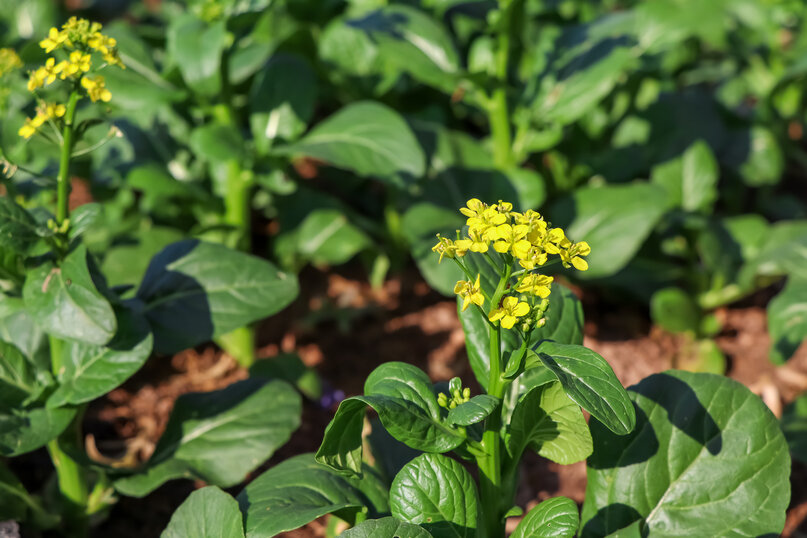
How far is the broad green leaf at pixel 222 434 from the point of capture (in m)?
2.58

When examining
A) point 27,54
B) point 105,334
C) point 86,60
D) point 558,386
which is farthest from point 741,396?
point 27,54

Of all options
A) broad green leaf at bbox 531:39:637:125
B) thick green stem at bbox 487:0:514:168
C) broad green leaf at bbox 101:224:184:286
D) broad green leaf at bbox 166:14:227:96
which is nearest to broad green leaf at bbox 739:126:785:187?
broad green leaf at bbox 531:39:637:125

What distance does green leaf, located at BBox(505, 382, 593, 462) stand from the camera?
206 cm

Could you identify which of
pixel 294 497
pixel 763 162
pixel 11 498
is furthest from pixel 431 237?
pixel 763 162

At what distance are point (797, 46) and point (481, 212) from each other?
3.64 metres

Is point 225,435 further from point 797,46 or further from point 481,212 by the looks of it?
point 797,46

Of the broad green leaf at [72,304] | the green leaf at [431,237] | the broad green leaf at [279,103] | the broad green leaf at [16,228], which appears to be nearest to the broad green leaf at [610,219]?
the green leaf at [431,237]

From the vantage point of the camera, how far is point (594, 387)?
1.81 meters

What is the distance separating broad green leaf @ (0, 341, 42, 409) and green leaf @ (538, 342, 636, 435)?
1.54m

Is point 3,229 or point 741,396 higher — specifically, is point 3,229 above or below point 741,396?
above

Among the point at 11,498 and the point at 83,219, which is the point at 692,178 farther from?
the point at 11,498

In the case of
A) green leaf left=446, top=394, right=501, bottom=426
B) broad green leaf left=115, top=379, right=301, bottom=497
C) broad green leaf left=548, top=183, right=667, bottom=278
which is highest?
green leaf left=446, top=394, right=501, bottom=426

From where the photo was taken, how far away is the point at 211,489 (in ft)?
7.14

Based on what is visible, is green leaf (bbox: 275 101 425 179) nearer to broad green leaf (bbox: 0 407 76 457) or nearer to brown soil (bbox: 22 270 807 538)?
brown soil (bbox: 22 270 807 538)
